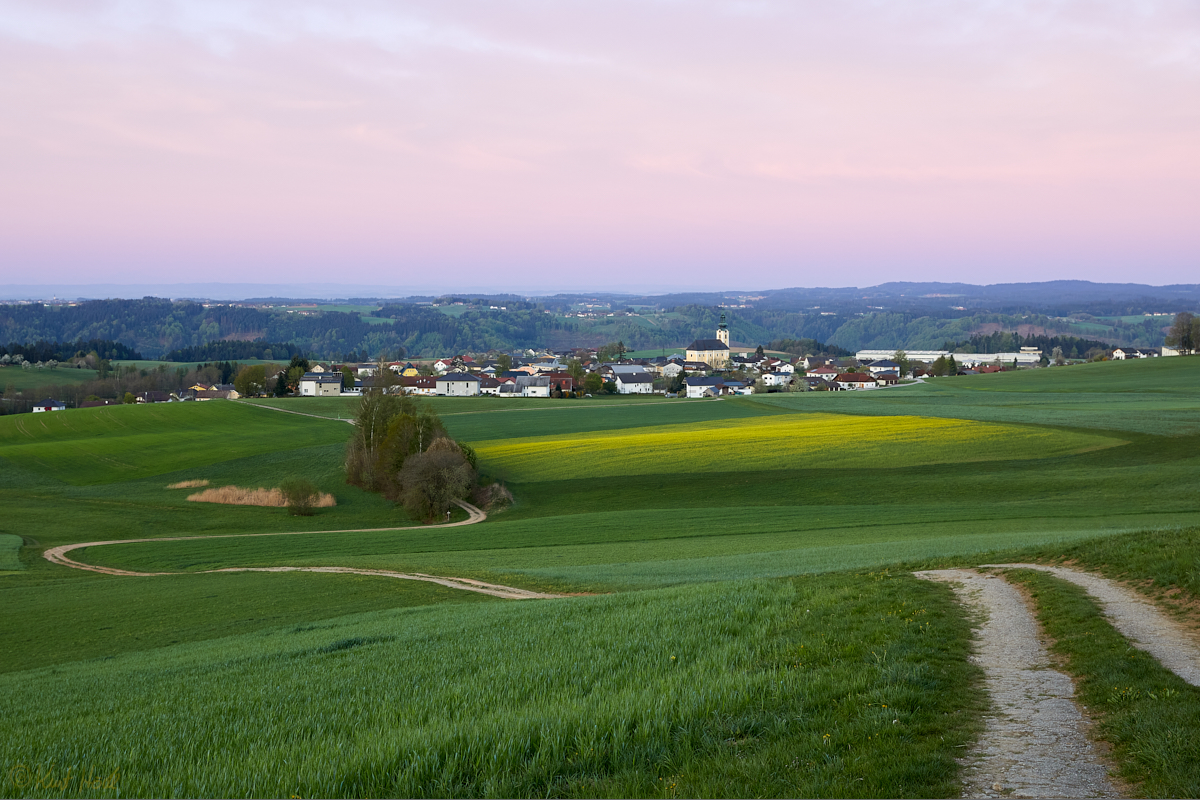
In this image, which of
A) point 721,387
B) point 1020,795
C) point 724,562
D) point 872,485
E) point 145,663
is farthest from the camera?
point 721,387

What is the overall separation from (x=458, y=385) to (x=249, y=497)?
97657 millimetres

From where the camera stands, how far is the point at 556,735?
7746 mm

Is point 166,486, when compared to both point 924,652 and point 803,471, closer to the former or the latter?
point 803,471

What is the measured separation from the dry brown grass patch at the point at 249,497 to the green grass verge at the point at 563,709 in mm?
38763

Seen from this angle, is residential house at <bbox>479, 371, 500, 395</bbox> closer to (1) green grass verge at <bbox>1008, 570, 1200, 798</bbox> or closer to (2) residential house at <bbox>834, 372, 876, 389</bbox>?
(2) residential house at <bbox>834, 372, 876, 389</bbox>

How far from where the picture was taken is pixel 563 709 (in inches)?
338

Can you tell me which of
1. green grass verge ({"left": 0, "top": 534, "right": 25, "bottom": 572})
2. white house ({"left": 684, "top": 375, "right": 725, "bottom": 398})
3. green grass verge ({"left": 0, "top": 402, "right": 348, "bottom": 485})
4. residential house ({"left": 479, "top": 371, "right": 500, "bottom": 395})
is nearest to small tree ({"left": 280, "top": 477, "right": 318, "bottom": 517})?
green grass verge ({"left": 0, "top": 534, "right": 25, "bottom": 572})

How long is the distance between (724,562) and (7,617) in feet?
68.2

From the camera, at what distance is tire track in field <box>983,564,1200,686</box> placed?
33.0 feet

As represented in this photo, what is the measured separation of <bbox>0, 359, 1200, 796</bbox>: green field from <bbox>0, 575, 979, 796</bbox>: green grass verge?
0.04 metres

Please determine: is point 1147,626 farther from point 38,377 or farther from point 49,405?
point 38,377

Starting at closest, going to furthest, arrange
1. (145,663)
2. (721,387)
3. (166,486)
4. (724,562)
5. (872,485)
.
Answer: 1. (145,663)
2. (724,562)
3. (872,485)
4. (166,486)
5. (721,387)

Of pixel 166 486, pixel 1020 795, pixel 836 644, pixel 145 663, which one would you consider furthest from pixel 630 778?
pixel 166 486

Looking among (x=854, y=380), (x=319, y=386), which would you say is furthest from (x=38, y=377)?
(x=854, y=380)
